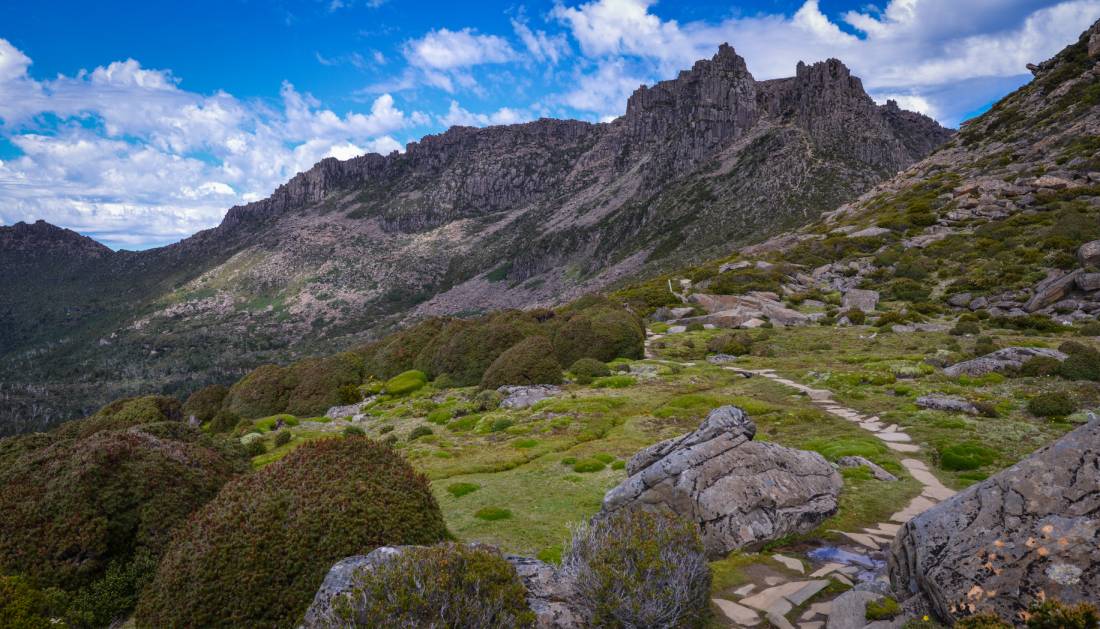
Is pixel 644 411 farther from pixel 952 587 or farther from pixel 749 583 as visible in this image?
pixel 952 587

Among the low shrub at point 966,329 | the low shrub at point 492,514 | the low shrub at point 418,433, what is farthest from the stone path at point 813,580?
the low shrub at point 966,329

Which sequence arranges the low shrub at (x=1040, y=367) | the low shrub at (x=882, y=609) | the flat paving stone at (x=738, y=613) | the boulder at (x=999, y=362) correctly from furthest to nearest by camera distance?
the boulder at (x=999, y=362), the low shrub at (x=1040, y=367), the flat paving stone at (x=738, y=613), the low shrub at (x=882, y=609)

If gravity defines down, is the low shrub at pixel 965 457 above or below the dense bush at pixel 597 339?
below

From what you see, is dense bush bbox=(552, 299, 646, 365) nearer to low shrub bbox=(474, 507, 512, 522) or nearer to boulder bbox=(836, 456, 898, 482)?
boulder bbox=(836, 456, 898, 482)

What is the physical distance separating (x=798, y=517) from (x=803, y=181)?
167 m

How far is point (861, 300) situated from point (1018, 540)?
138 ft

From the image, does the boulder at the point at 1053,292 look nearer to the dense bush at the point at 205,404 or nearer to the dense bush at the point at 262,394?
the dense bush at the point at 262,394

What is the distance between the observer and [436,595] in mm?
6297

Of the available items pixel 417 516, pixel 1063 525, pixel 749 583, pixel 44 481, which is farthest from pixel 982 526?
pixel 44 481

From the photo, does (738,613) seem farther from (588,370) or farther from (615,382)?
(588,370)

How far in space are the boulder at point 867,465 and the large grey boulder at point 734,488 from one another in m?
1.37

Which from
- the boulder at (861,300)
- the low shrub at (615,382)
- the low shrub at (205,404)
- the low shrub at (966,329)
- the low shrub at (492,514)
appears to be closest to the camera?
the low shrub at (492,514)

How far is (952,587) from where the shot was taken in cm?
634

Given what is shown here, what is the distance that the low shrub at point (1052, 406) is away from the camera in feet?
51.6
